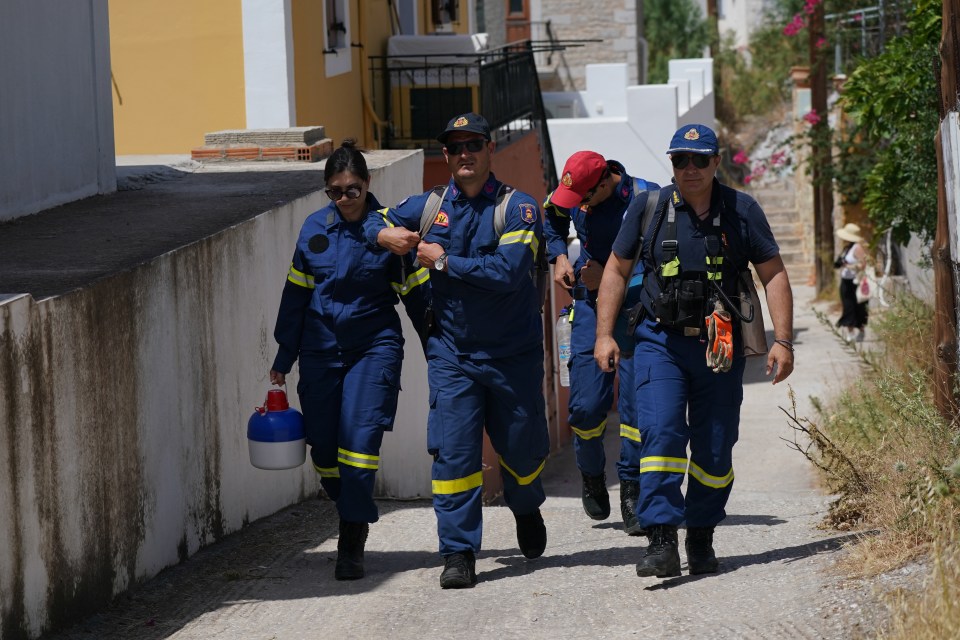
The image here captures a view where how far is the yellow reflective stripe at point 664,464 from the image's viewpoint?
565 cm

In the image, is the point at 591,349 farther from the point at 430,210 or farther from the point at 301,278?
the point at 301,278

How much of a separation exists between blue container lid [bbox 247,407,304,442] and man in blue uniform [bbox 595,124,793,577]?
1.33 metres

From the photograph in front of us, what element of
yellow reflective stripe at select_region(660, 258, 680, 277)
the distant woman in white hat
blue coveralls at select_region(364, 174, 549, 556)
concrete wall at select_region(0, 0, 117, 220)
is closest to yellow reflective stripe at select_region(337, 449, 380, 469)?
blue coveralls at select_region(364, 174, 549, 556)

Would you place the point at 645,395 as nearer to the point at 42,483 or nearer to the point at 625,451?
the point at 625,451

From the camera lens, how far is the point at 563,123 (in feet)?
63.7

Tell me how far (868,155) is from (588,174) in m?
16.2

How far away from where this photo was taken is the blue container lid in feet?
20.1

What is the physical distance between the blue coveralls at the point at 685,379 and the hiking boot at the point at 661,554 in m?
0.05

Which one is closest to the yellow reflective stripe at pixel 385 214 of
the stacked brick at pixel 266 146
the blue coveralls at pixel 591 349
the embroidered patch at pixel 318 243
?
the embroidered patch at pixel 318 243

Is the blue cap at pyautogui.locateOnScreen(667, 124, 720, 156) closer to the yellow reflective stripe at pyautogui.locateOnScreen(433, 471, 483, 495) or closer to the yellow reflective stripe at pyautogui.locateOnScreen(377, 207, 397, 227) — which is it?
the yellow reflective stripe at pyautogui.locateOnScreen(377, 207, 397, 227)

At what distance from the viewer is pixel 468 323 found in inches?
233

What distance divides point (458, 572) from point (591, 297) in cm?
179

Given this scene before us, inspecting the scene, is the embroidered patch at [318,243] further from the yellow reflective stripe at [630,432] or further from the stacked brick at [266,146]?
the stacked brick at [266,146]

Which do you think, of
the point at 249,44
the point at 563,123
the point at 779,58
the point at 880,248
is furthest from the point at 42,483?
the point at 779,58
